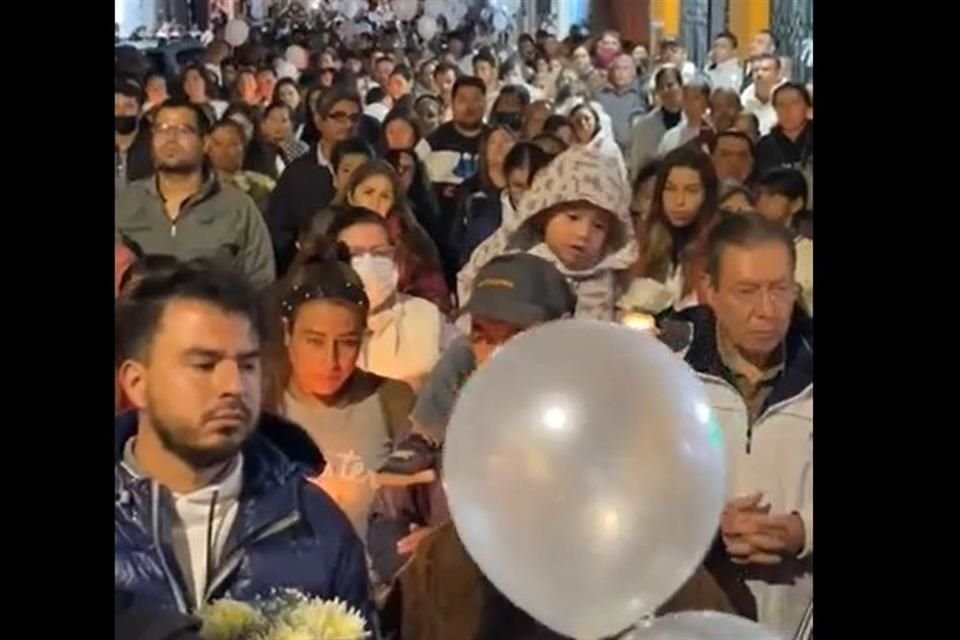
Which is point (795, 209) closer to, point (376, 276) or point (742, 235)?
point (742, 235)

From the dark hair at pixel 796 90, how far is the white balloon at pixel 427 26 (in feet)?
1.57

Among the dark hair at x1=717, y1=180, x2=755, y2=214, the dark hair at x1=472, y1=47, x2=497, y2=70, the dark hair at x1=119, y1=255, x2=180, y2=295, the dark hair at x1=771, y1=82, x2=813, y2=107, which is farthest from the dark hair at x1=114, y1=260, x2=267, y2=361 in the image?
the dark hair at x1=771, y1=82, x2=813, y2=107

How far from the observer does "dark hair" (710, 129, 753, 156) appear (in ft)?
7.65

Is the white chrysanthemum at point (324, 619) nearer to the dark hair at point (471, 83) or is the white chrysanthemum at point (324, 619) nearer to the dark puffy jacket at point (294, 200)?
the dark puffy jacket at point (294, 200)

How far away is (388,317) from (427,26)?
40 cm

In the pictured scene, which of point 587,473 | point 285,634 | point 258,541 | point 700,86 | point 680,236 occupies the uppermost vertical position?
point 700,86

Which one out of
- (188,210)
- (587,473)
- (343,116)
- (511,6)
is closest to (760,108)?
(511,6)

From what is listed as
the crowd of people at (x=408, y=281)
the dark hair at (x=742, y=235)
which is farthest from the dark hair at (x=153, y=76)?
the dark hair at (x=742, y=235)

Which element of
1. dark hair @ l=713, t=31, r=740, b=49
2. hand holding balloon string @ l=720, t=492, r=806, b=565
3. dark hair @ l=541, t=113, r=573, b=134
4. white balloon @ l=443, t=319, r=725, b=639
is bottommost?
hand holding balloon string @ l=720, t=492, r=806, b=565

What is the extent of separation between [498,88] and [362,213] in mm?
254

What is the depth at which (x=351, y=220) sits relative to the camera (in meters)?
2.31

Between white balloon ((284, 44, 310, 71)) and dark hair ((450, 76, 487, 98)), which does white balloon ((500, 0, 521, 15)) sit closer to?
dark hair ((450, 76, 487, 98))

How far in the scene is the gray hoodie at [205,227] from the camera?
7.42 feet

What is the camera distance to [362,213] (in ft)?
7.60
